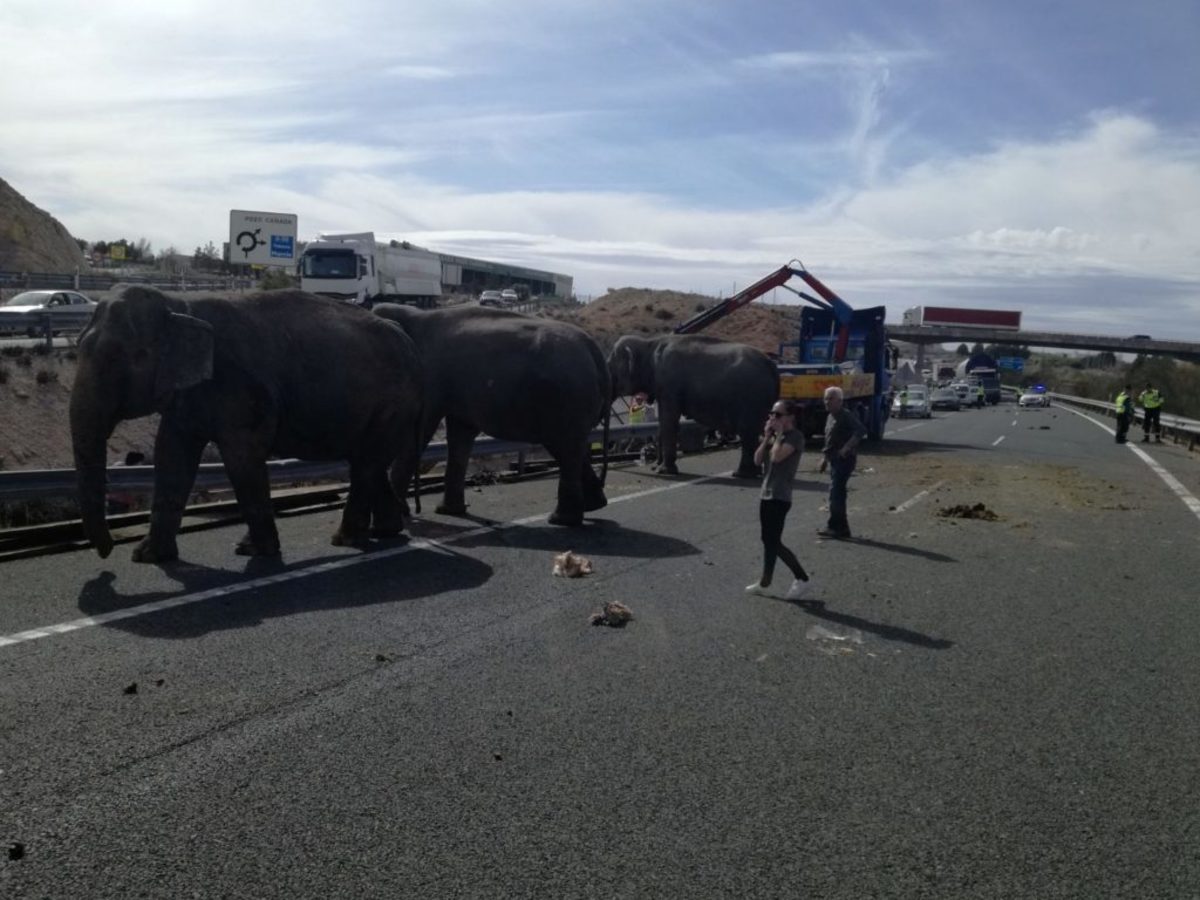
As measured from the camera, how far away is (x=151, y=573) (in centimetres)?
917

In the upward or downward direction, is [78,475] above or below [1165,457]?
above

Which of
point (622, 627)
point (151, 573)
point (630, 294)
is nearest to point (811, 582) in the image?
point (622, 627)

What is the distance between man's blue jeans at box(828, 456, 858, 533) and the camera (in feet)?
42.5

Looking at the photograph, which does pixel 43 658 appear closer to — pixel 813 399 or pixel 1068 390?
pixel 813 399

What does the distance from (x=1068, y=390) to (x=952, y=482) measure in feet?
338

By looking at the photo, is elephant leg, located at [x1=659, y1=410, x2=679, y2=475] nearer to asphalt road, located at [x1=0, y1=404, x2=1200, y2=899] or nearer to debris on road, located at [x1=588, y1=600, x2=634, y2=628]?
asphalt road, located at [x1=0, y1=404, x2=1200, y2=899]

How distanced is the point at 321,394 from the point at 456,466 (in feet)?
9.71

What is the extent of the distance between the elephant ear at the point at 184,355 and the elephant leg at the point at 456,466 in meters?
4.19

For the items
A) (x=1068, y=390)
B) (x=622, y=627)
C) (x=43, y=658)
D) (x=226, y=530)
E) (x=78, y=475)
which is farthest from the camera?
(x=1068, y=390)

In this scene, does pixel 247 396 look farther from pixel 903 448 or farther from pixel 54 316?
pixel 54 316

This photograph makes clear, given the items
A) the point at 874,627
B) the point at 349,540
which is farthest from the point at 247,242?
the point at 874,627

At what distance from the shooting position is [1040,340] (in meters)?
108

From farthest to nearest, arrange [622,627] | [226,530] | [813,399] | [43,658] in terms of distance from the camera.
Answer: [813,399], [226,530], [622,627], [43,658]

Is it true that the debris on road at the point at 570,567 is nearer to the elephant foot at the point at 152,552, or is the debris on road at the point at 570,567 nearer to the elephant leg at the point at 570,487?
the elephant leg at the point at 570,487
